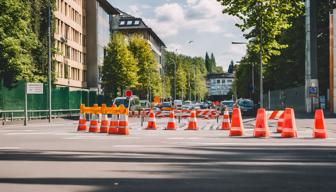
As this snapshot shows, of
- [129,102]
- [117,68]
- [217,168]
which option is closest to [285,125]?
[217,168]

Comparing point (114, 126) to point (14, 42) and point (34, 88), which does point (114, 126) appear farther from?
point (14, 42)

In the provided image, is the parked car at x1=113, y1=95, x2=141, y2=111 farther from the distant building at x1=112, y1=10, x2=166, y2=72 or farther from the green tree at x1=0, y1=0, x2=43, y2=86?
the distant building at x1=112, y1=10, x2=166, y2=72

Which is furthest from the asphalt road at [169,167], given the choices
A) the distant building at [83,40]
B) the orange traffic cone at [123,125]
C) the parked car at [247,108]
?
the distant building at [83,40]

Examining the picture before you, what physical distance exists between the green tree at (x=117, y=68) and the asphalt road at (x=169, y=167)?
2469 inches

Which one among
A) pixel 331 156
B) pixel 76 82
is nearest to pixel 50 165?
pixel 331 156

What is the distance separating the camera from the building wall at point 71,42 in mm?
67625

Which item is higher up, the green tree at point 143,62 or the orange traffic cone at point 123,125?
the green tree at point 143,62

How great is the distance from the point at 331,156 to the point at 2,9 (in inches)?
1334

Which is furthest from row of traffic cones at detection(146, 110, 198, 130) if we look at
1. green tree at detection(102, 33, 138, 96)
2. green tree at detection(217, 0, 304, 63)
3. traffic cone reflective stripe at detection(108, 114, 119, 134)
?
green tree at detection(102, 33, 138, 96)

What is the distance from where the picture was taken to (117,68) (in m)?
77.2

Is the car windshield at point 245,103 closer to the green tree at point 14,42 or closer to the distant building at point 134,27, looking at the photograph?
the green tree at point 14,42

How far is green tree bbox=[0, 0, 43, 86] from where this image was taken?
4131cm

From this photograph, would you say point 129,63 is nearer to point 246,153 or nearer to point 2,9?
point 2,9

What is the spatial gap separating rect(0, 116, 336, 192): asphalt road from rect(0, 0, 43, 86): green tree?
2813 centimetres
